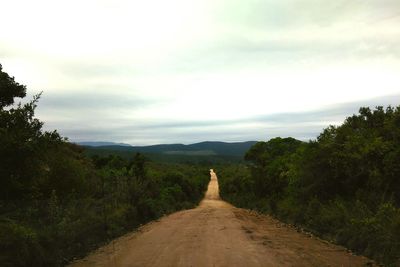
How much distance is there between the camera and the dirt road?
11.9 meters

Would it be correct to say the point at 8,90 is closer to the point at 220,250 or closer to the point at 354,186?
the point at 220,250

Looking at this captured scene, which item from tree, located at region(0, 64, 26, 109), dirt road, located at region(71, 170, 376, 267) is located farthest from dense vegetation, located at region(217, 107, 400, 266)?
tree, located at region(0, 64, 26, 109)

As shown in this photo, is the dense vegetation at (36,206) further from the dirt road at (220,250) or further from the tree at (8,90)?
the dirt road at (220,250)

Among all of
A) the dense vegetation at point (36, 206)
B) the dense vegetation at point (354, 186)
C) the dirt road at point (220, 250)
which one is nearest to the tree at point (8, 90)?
the dense vegetation at point (36, 206)

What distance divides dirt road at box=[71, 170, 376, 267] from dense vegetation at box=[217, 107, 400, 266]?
3.01ft

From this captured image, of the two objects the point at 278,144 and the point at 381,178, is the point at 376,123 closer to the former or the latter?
the point at 381,178

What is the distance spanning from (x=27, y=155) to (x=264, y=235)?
9433 millimetres

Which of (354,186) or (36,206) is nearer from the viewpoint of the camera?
(36,206)

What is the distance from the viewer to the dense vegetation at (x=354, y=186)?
13.6m

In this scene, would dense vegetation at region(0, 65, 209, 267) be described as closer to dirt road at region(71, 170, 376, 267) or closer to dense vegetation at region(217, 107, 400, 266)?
dirt road at region(71, 170, 376, 267)

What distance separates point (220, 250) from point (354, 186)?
8855mm

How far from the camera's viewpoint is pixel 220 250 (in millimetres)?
13562

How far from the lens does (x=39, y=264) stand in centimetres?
1141

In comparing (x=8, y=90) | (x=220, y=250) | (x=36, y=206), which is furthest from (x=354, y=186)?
(x=8, y=90)
